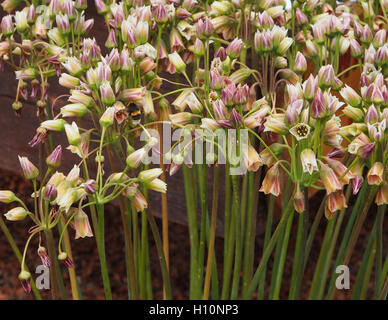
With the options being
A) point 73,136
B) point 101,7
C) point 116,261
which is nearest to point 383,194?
point 73,136

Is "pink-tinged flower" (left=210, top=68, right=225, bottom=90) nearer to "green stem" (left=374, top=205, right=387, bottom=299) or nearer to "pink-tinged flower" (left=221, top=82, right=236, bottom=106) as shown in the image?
"pink-tinged flower" (left=221, top=82, right=236, bottom=106)

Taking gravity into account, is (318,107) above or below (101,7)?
below

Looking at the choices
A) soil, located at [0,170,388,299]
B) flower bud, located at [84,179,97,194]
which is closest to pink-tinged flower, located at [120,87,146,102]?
flower bud, located at [84,179,97,194]

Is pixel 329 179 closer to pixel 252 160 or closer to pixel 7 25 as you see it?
pixel 252 160

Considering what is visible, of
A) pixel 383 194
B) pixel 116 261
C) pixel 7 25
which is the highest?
pixel 7 25

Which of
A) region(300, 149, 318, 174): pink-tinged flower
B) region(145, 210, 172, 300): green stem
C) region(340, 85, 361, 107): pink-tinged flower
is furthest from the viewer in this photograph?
region(145, 210, 172, 300): green stem

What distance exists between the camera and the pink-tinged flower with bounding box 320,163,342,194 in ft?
2.23

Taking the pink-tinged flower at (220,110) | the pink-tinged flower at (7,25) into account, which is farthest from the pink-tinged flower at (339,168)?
the pink-tinged flower at (7,25)

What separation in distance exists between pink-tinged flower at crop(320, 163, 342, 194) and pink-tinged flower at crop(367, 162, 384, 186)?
0.17ft

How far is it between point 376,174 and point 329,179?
0.07 m

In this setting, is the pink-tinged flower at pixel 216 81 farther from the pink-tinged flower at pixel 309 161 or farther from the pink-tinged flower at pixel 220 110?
the pink-tinged flower at pixel 309 161

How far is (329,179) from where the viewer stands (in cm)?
68
